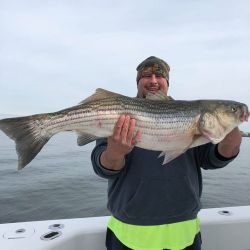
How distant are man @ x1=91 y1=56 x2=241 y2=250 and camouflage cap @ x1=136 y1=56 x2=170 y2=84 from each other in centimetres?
107

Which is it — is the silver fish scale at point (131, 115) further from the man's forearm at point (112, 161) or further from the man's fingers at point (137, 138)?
the man's forearm at point (112, 161)

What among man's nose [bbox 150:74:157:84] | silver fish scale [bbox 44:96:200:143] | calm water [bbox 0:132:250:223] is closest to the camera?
silver fish scale [bbox 44:96:200:143]

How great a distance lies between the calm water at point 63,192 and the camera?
37.0 ft

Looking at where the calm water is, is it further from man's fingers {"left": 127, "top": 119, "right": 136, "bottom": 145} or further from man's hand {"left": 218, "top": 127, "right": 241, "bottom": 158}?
man's hand {"left": 218, "top": 127, "right": 241, "bottom": 158}

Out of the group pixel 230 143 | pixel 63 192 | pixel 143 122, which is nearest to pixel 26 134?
pixel 143 122

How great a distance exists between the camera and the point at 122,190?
11.6ft

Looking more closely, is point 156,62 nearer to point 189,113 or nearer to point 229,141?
point 189,113

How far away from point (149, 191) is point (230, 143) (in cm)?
104

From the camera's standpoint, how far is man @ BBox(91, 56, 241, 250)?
3.41 m

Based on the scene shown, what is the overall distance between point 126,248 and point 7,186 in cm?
1265

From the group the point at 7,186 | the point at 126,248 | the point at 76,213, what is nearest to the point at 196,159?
the point at 126,248

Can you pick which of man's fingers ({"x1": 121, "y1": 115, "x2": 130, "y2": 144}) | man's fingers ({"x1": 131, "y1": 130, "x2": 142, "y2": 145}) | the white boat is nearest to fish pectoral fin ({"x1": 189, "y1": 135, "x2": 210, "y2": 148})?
man's fingers ({"x1": 131, "y1": 130, "x2": 142, "y2": 145})

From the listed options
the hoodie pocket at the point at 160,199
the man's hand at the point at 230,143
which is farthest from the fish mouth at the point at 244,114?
the hoodie pocket at the point at 160,199

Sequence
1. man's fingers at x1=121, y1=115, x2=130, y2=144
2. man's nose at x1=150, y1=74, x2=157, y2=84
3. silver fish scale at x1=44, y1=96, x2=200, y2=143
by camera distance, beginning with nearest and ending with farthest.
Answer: man's fingers at x1=121, y1=115, x2=130, y2=144, silver fish scale at x1=44, y1=96, x2=200, y2=143, man's nose at x1=150, y1=74, x2=157, y2=84
